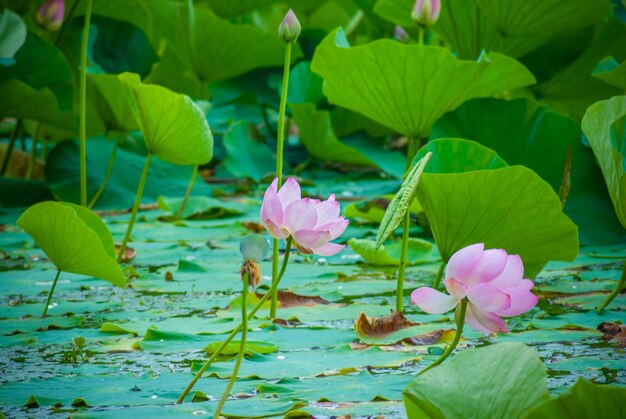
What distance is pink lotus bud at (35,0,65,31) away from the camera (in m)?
2.27

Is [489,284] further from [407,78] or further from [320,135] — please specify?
[320,135]

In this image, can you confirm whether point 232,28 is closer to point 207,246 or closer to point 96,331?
point 207,246

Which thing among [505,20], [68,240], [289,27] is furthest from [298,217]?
[505,20]

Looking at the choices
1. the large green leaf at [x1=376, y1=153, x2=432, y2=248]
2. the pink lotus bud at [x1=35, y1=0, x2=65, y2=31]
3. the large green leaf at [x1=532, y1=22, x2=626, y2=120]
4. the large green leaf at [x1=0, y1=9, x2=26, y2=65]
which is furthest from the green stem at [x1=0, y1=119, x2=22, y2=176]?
the large green leaf at [x1=376, y1=153, x2=432, y2=248]

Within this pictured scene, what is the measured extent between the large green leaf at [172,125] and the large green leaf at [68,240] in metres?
0.39

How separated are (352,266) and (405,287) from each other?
0.25 metres

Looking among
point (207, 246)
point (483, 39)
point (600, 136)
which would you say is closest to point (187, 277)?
point (207, 246)

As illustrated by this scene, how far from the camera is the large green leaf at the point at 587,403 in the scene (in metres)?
0.59

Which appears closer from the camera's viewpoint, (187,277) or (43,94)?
(187,277)

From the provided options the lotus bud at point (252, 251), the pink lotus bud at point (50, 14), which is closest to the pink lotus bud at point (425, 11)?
the lotus bud at point (252, 251)

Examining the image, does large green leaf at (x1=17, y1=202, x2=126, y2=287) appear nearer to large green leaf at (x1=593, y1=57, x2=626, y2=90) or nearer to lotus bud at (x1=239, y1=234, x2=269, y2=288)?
lotus bud at (x1=239, y1=234, x2=269, y2=288)

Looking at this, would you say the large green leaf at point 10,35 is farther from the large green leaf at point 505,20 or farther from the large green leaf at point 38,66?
the large green leaf at point 505,20

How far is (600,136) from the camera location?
1.22m

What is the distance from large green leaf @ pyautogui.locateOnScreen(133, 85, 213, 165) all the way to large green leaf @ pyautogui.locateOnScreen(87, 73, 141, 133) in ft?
1.17
